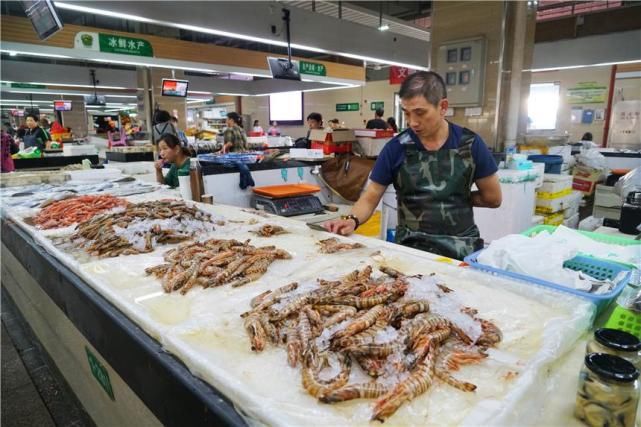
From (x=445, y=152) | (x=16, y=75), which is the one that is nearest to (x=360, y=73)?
(x=16, y=75)

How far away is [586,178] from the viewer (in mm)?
6316

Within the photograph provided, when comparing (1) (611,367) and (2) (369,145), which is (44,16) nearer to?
(2) (369,145)

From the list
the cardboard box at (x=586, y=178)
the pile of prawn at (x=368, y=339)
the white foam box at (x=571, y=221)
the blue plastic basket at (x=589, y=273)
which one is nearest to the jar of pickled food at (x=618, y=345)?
the pile of prawn at (x=368, y=339)

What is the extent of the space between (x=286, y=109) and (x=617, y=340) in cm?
1934

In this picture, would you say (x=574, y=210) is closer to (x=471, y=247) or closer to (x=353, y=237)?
(x=471, y=247)

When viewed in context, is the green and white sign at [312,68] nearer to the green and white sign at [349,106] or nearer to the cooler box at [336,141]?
the green and white sign at [349,106]

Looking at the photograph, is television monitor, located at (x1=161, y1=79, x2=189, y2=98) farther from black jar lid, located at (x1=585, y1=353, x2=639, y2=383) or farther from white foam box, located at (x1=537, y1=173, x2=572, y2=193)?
black jar lid, located at (x1=585, y1=353, x2=639, y2=383)

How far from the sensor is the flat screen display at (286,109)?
1898 cm

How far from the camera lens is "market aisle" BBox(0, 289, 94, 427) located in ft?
7.99

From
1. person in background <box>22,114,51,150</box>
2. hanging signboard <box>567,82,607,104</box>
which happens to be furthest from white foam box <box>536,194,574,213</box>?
person in background <box>22,114,51,150</box>

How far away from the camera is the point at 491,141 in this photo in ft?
18.1

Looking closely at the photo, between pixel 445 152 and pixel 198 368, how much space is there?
1.69m

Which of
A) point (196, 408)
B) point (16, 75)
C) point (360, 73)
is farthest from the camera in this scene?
point (360, 73)

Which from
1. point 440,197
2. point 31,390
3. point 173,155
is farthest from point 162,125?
point 440,197
